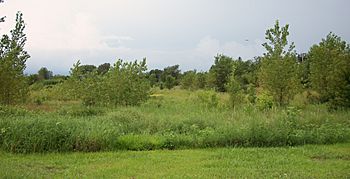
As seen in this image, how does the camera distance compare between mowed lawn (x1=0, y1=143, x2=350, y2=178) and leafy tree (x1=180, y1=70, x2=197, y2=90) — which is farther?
leafy tree (x1=180, y1=70, x2=197, y2=90)

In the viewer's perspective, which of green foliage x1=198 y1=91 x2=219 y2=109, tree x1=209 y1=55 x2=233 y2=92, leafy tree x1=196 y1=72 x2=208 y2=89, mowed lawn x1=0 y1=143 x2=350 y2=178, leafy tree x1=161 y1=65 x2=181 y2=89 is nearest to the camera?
mowed lawn x1=0 y1=143 x2=350 y2=178

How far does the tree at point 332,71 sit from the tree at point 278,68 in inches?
74.9

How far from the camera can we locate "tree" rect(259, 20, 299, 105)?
17.8 metres

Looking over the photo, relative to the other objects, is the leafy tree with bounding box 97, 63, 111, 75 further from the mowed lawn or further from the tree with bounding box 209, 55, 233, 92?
the mowed lawn

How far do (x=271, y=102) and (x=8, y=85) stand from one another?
478 inches

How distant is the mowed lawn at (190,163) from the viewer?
721cm

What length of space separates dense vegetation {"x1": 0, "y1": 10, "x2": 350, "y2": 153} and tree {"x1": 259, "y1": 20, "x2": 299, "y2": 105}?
5cm

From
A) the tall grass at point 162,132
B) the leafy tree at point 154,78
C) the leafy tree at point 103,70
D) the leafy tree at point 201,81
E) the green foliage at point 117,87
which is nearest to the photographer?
the tall grass at point 162,132

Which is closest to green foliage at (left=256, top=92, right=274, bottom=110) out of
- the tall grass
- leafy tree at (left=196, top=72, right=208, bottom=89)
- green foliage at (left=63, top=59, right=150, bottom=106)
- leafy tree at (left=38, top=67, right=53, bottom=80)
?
the tall grass

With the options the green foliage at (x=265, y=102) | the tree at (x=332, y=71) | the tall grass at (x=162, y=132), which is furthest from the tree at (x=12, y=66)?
the tree at (x=332, y=71)

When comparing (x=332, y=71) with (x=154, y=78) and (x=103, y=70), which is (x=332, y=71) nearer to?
(x=103, y=70)

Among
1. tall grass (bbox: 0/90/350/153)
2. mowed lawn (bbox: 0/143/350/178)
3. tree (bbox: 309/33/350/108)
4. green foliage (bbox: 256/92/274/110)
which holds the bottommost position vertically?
mowed lawn (bbox: 0/143/350/178)

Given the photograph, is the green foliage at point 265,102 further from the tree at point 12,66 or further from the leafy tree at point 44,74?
the leafy tree at point 44,74

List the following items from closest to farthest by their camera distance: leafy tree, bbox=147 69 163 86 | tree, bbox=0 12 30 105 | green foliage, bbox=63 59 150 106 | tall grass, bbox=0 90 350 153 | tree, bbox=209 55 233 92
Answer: tall grass, bbox=0 90 350 153
tree, bbox=0 12 30 105
green foliage, bbox=63 59 150 106
leafy tree, bbox=147 69 163 86
tree, bbox=209 55 233 92
